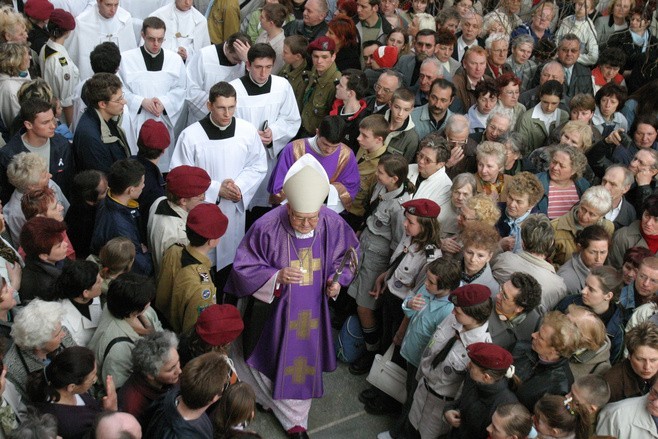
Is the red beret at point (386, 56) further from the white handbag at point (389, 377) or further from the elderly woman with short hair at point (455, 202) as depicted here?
the white handbag at point (389, 377)

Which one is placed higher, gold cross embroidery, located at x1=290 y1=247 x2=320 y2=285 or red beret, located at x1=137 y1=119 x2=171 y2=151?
red beret, located at x1=137 y1=119 x2=171 y2=151

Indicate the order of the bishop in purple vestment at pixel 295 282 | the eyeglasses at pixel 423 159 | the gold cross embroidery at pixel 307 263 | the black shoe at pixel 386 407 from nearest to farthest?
the bishop in purple vestment at pixel 295 282 → the gold cross embroidery at pixel 307 263 → the black shoe at pixel 386 407 → the eyeglasses at pixel 423 159

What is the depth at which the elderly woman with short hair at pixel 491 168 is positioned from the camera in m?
5.75

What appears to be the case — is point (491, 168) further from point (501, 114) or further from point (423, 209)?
point (423, 209)

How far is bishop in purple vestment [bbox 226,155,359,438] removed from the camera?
4711 millimetres

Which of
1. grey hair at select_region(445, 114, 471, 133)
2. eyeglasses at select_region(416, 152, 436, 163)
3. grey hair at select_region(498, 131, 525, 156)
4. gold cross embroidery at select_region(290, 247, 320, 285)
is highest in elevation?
grey hair at select_region(445, 114, 471, 133)

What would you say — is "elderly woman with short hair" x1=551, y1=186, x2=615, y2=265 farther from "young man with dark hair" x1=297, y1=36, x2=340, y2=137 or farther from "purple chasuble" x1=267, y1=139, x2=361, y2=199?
"young man with dark hair" x1=297, y1=36, x2=340, y2=137

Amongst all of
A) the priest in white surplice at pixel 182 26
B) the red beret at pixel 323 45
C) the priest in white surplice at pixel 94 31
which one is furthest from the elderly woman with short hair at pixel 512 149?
the priest in white surplice at pixel 94 31

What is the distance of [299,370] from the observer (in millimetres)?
4984

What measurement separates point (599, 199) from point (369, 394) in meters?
2.12

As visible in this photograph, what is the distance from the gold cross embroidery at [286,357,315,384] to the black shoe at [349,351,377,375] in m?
0.74

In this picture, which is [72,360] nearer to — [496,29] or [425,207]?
[425,207]

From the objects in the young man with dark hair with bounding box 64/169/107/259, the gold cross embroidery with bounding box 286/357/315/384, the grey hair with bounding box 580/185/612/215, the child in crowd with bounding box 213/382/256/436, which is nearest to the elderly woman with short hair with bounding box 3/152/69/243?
the young man with dark hair with bounding box 64/169/107/259

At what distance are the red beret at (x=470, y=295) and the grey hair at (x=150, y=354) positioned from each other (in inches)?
61.7
